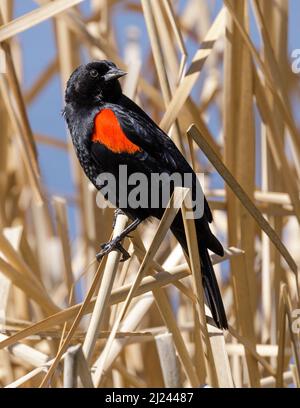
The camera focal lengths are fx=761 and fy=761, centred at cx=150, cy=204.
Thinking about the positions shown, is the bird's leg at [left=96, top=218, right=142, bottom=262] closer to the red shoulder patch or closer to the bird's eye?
the red shoulder patch

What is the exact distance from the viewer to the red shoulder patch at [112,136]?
2.21m

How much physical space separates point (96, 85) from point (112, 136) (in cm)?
29

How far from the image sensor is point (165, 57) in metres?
2.31

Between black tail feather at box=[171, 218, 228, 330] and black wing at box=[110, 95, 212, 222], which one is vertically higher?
black wing at box=[110, 95, 212, 222]

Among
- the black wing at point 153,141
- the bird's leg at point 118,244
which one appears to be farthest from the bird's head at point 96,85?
the bird's leg at point 118,244

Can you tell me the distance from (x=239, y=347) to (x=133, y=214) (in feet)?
1.64

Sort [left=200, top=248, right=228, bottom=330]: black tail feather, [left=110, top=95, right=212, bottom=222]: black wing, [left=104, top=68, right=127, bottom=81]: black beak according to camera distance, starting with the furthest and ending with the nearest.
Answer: [left=104, top=68, right=127, bottom=81]: black beak < [left=110, top=95, right=212, bottom=222]: black wing < [left=200, top=248, right=228, bottom=330]: black tail feather

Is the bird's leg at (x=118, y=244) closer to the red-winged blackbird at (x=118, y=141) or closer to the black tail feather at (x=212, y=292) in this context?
the red-winged blackbird at (x=118, y=141)

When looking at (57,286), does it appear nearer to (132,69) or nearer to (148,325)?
(148,325)

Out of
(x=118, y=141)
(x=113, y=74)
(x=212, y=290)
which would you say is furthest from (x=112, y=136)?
(x=212, y=290)

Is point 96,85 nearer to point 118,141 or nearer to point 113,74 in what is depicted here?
point 113,74

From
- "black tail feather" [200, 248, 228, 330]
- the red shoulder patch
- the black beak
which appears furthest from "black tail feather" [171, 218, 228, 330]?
the black beak

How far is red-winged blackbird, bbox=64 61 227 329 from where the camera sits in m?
2.10

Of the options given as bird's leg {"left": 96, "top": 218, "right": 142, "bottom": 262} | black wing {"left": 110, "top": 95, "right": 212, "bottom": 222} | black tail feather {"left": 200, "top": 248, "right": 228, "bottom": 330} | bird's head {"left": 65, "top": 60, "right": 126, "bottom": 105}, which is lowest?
black tail feather {"left": 200, "top": 248, "right": 228, "bottom": 330}
